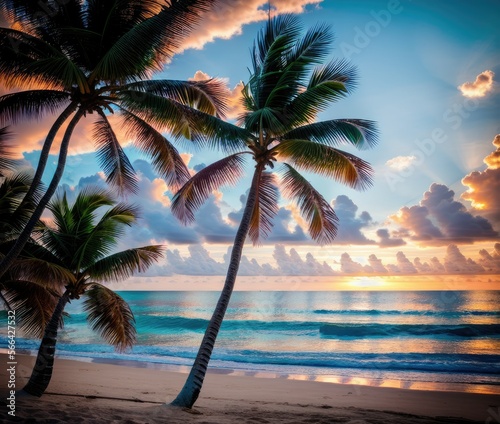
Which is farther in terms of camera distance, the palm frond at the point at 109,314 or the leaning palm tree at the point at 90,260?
the palm frond at the point at 109,314

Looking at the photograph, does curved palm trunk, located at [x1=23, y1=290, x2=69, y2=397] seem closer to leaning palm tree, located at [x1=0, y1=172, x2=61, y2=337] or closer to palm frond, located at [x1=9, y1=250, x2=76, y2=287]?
palm frond, located at [x1=9, y1=250, x2=76, y2=287]

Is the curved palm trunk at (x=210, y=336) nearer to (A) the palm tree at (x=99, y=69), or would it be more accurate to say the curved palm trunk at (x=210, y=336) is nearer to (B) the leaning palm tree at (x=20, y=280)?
(A) the palm tree at (x=99, y=69)

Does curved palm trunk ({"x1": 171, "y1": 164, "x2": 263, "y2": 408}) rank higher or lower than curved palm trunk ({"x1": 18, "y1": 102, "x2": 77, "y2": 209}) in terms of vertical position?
lower

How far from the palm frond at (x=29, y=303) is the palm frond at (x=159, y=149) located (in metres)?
4.09

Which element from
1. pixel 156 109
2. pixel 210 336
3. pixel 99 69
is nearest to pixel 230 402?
pixel 210 336

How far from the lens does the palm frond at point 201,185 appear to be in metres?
9.60

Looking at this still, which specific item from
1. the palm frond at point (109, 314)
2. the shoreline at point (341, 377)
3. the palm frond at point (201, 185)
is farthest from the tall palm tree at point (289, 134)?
the shoreline at point (341, 377)

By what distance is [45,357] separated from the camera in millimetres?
8125

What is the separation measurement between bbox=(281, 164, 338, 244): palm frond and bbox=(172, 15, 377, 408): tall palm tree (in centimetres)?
3

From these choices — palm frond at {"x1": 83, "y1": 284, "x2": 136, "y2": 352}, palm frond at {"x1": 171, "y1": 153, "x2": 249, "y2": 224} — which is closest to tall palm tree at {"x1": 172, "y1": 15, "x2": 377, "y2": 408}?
palm frond at {"x1": 171, "y1": 153, "x2": 249, "y2": 224}

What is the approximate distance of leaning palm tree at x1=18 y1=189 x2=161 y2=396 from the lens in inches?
327

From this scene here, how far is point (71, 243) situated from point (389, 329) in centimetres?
2913

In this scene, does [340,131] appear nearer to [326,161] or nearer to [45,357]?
[326,161]

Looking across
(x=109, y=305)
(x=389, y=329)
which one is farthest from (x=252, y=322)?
(x=109, y=305)
